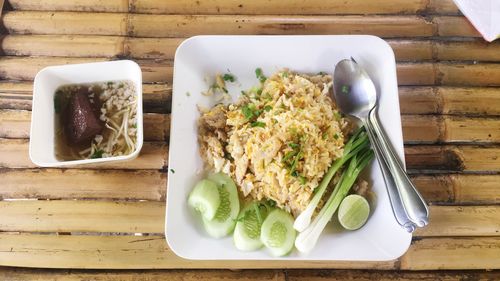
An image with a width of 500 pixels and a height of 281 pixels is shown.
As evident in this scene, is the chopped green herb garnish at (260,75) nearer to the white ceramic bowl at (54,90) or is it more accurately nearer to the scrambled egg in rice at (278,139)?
the scrambled egg in rice at (278,139)

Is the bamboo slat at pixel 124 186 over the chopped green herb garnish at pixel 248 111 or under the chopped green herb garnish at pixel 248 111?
under

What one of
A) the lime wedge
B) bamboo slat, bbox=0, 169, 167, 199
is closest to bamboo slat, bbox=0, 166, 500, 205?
bamboo slat, bbox=0, 169, 167, 199

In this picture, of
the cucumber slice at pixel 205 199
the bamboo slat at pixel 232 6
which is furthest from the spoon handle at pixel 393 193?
the bamboo slat at pixel 232 6

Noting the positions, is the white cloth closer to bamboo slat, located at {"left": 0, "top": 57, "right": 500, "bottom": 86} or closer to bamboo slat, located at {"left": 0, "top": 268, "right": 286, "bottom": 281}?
bamboo slat, located at {"left": 0, "top": 57, "right": 500, "bottom": 86}

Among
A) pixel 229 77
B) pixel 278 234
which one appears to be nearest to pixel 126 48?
pixel 229 77

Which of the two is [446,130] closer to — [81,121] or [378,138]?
[378,138]

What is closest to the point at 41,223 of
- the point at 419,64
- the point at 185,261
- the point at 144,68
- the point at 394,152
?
the point at 185,261
